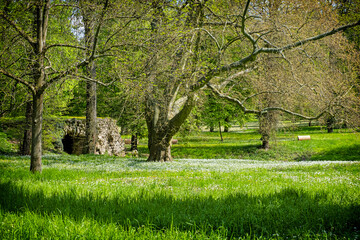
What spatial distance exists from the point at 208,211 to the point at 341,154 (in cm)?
2468

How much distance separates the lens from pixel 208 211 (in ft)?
13.8

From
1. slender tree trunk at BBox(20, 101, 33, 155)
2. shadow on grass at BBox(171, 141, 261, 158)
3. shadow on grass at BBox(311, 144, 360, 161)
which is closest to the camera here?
slender tree trunk at BBox(20, 101, 33, 155)

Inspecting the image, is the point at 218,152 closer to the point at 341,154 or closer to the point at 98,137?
the point at 341,154

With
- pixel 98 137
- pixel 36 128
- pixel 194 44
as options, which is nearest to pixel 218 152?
pixel 98 137

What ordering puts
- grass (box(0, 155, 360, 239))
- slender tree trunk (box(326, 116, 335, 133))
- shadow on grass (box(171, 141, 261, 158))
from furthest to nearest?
shadow on grass (box(171, 141, 261, 158)) < slender tree trunk (box(326, 116, 335, 133)) < grass (box(0, 155, 360, 239))

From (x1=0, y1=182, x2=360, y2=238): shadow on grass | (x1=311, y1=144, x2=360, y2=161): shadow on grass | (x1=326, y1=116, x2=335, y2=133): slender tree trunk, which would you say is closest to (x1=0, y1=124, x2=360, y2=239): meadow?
(x1=0, y1=182, x2=360, y2=238): shadow on grass

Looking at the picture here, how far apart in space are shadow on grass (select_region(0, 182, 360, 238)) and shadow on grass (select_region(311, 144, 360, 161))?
71.0 feet

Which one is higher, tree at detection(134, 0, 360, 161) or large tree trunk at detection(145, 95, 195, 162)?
tree at detection(134, 0, 360, 161)

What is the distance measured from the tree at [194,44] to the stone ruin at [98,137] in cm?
886

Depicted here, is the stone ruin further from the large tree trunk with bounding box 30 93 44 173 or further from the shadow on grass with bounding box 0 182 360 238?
the shadow on grass with bounding box 0 182 360 238

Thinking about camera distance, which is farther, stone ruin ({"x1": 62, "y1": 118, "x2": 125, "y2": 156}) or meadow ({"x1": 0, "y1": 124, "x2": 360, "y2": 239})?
stone ruin ({"x1": 62, "y1": 118, "x2": 125, "y2": 156})

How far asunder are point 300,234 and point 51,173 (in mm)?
6908

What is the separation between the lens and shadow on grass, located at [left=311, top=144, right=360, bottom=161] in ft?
79.1

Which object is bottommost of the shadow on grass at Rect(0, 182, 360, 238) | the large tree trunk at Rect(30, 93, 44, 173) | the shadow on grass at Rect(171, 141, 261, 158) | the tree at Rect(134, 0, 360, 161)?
the shadow on grass at Rect(171, 141, 261, 158)
